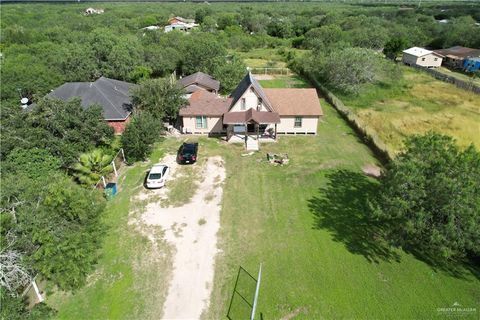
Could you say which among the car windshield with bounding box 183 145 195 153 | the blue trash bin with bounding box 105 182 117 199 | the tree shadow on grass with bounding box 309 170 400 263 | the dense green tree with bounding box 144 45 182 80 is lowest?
the tree shadow on grass with bounding box 309 170 400 263

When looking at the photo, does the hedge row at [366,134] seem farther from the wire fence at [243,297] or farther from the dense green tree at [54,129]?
the dense green tree at [54,129]

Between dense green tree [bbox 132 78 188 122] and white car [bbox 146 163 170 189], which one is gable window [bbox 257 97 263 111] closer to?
dense green tree [bbox 132 78 188 122]

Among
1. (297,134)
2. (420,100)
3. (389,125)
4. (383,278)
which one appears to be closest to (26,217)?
(383,278)

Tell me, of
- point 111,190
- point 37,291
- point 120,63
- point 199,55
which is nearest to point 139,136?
point 111,190

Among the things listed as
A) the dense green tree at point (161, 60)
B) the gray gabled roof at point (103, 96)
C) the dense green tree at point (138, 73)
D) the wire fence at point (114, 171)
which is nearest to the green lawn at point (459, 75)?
the dense green tree at point (161, 60)

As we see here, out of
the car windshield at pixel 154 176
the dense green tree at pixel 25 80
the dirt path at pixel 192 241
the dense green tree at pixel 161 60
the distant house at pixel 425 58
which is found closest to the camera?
the dirt path at pixel 192 241

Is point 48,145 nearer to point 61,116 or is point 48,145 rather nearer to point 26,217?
point 61,116

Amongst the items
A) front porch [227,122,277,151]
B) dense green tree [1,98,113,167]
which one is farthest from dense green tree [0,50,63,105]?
front porch [227,122,277,151]
